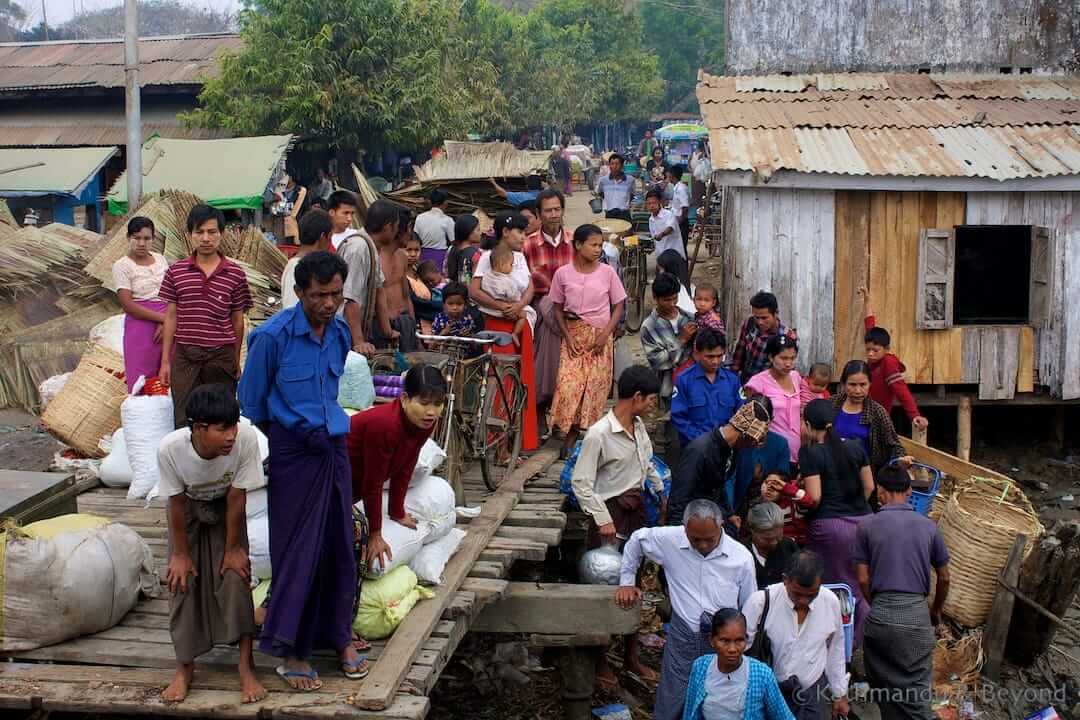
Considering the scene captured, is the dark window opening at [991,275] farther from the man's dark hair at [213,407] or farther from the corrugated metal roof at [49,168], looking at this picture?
the corrugated metal roof at [49,168]

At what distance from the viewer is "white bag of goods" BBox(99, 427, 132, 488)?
6.93 meters

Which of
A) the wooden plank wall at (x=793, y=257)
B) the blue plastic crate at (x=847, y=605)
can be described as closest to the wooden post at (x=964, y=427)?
the wooden plank wall at (x=793, y=257)

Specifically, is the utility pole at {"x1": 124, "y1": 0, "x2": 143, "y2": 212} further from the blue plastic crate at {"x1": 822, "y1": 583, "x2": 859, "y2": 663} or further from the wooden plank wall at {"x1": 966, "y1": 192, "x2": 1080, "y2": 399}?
the blue plastic crate at {"x1": 822, "y1": 583, "x2": 859, "y2": 663}

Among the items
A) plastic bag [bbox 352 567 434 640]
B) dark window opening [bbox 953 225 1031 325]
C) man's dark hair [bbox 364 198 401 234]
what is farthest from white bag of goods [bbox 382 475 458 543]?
dark window opening [bbox 953 225 1031 325]

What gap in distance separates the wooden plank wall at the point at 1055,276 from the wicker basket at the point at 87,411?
7.31 m

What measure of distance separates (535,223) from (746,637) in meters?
5.35

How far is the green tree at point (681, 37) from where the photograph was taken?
6119 centimetres

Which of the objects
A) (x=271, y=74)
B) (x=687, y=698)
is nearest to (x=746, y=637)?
(x=687, y=698)

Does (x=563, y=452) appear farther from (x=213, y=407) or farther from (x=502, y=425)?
(x=213, y=407)

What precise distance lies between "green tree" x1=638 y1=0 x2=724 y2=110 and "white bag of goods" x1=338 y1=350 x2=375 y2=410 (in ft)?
187

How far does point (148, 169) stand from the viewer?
688 inches

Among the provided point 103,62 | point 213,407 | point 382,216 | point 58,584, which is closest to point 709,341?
point 382,216

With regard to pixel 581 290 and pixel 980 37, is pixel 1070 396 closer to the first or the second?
pixel 980 37

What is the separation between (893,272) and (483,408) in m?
5.32
